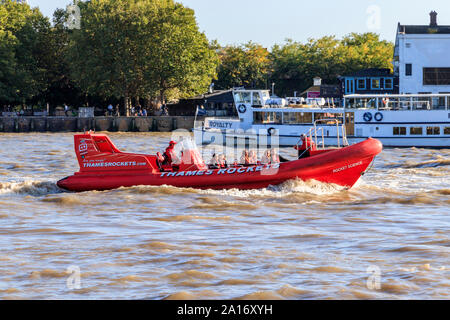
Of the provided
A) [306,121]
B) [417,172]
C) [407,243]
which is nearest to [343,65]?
[306,121]

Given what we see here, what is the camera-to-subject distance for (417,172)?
29.2 m

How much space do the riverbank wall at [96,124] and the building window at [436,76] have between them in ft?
73.1

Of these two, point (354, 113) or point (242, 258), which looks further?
point (354, 113)

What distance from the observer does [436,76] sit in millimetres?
67875

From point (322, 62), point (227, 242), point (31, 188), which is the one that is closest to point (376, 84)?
point (322, 62)

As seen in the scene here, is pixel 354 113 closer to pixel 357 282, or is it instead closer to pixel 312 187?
pixel 312 187

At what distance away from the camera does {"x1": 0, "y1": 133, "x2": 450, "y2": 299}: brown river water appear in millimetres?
11633

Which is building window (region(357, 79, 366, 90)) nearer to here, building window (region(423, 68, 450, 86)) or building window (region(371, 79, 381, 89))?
building window (region(371, 79, 381, 89))

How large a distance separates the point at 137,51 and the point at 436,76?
98.7 feet

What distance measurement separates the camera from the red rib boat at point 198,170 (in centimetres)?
2153

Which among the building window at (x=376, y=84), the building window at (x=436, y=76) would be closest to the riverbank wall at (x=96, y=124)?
the building window at (x=376, y=84)

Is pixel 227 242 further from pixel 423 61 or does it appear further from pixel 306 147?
pixel 423 61

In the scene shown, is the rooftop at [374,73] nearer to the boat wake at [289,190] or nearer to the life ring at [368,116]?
the life ring at [368,116]

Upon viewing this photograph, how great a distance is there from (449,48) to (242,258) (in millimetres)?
58847
